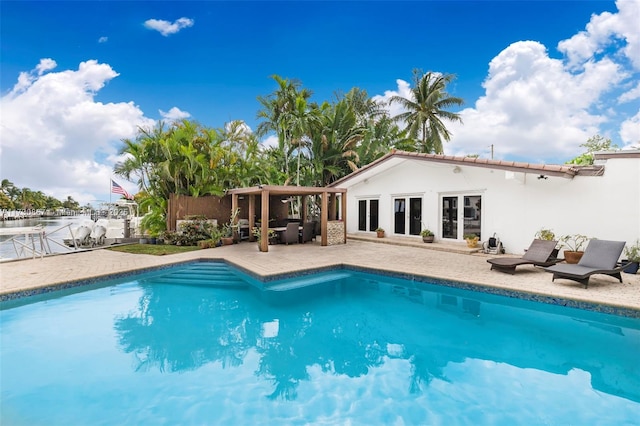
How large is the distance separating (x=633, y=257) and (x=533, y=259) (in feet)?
8.88

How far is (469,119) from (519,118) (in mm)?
5741

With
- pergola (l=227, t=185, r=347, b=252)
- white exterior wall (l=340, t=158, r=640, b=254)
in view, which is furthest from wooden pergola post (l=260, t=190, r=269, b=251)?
white exterior wall (l=340, t=158, r=640, b=254)

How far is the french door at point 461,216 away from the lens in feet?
44.3

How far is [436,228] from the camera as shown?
14.8 meters

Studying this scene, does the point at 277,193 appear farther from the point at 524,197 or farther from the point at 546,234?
the point at 546,234

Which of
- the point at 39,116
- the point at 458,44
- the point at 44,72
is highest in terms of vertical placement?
the point at 458,44

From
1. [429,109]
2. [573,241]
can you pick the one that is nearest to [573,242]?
[573,241]

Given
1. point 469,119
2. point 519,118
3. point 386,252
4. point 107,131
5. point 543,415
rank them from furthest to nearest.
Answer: point 469,119, point 519,118, point 107,131, point 386,252, point 543,415

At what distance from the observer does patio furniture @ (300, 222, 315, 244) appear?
50.5 ft

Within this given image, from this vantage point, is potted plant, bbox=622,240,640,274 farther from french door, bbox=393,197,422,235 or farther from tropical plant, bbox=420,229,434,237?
french door, bbox=393,197,422,235

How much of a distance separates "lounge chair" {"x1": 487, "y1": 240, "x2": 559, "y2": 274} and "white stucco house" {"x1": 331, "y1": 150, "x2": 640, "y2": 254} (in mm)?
2319

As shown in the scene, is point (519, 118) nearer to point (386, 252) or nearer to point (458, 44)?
point (458, 44)

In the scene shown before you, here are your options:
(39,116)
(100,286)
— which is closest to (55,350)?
(100,286)

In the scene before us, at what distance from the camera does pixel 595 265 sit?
7.97 metres
